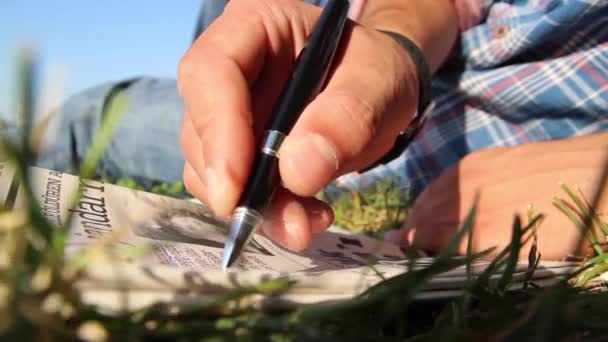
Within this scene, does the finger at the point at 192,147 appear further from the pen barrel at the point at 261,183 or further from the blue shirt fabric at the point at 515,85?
the blue shirt fabric at the point at 515,85

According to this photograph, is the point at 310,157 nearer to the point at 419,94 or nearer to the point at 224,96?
the point at 224,96

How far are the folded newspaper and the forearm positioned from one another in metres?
0.32

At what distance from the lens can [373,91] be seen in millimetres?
500

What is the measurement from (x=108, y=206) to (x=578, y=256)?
1.37ft

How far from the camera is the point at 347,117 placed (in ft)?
1.49

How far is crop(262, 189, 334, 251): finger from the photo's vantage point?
460 mm

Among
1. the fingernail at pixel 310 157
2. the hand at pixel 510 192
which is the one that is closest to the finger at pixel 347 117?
the fingernail at pixel 310 157

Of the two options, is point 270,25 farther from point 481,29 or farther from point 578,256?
point 481,29

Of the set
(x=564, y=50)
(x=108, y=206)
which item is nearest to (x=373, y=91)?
(x=108, y=206)

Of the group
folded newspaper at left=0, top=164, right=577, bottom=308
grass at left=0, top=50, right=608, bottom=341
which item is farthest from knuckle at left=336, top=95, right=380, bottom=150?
grass at left=0, top=50, right=608, bottom=341

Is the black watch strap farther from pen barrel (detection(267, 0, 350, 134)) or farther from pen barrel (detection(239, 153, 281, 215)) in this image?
pen barrel (detection(239, 153, 281, 215))

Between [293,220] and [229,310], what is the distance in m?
0.26

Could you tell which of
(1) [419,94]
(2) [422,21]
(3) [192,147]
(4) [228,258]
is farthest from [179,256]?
(2) [422,21]

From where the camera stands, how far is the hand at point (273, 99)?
0.42 m
